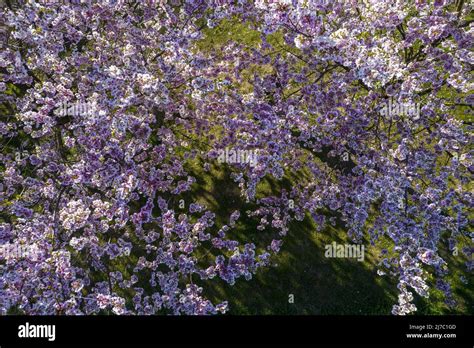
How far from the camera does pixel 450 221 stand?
6980 millimetres

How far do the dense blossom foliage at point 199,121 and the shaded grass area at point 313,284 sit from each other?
664 millimetres

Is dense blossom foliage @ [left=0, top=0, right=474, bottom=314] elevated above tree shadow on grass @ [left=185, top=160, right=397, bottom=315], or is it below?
above

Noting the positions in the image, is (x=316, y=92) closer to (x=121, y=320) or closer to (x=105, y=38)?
(x=105, y=38)

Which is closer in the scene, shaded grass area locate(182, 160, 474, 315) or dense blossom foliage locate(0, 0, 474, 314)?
dense blossom foliage locate(0, 0, 474, 314)

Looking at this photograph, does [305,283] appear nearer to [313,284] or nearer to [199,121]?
[313,284]

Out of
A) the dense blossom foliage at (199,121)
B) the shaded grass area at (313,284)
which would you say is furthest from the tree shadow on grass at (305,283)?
the dense blossom foliage at (199,121)

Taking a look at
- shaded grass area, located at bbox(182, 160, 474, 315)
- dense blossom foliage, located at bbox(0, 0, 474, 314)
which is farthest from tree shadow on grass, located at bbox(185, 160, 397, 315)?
dense blossom foliage, located at bbox(0, 0, 474, 314)

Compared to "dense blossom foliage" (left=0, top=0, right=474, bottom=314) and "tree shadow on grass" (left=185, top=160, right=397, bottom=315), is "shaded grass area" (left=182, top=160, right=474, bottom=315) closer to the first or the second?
"tree shadow on grass" (left=185, top=160, right=397, bottom=315)

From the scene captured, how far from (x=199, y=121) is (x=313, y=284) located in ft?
15.1

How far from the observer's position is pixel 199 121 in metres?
8.87

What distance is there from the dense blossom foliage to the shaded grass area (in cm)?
66

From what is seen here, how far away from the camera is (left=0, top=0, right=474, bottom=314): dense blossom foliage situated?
245 inches

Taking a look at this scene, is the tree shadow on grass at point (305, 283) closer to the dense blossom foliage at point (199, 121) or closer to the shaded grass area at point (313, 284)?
the shaded grass area at point (313, 284)

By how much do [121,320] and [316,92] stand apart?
18.0 feet
